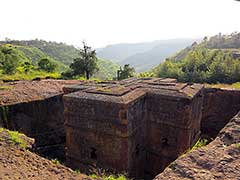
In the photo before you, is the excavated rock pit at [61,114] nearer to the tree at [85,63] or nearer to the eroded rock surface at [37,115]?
the eroded rock surface at [37,115]

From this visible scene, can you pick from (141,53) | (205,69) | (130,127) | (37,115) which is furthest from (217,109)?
(141,53)

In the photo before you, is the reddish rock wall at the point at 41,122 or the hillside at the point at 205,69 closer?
the reddish rock wall at the point at 41,122

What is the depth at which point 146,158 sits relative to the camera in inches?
322

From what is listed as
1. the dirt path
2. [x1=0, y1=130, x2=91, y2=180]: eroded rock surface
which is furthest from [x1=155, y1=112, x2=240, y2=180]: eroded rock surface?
the dirt path

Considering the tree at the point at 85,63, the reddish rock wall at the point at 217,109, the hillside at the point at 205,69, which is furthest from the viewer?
the tree at the point at 85,63

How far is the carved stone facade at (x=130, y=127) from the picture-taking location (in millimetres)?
6711

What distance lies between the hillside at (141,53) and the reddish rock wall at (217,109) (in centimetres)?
6936

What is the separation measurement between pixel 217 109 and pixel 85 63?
10.6 m

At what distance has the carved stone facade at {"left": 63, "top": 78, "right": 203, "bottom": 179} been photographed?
6.71 meters

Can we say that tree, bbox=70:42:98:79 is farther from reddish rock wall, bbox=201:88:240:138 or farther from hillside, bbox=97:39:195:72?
hillside, bbox=97:39:195:72

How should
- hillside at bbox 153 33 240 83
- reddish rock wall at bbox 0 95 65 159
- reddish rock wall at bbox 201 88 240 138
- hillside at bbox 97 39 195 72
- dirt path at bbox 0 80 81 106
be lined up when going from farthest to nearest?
hillside at bbox 97 39 195 72 → hillside at bbox 153 33 240 83 → reddish rock wall at bbox 201 88 240 138 → dirt path at bbox 0 80 81 106 → reddish rock wall at bbox 0 95 65 159

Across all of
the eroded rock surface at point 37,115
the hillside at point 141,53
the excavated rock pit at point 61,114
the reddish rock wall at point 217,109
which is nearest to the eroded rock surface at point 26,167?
the excavated rock pit at point 61,114

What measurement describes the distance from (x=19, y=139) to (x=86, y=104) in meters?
2.40

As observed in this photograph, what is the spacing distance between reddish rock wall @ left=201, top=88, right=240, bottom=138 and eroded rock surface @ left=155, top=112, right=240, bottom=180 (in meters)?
7.81
